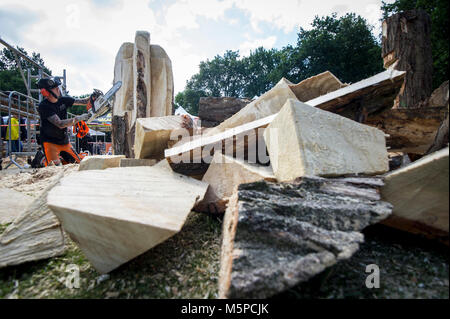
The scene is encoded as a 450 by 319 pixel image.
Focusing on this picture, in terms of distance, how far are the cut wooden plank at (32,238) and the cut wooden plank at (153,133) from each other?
79 centimetres

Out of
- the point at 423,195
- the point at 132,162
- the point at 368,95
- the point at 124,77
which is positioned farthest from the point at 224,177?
the point at 124,77

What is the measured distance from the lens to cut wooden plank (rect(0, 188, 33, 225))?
163 cm

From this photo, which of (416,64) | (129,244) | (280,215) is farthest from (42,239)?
(416,64)

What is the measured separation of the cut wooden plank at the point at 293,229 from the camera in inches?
26.7

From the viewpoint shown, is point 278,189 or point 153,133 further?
point 153,133

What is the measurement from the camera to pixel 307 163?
1.04 metres

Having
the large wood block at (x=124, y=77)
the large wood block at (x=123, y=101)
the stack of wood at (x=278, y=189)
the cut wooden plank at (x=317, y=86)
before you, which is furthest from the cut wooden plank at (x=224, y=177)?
the large wood block at (x=124, y=77)

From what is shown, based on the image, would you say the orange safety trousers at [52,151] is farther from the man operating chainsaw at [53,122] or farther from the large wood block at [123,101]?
the large wood block at [123,101]

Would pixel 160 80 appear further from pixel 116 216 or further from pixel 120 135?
pixel 116 216

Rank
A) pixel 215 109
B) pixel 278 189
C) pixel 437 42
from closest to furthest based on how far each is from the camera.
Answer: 1. pixel 278 189
2. pixel 215 109
3. pixel 437 42

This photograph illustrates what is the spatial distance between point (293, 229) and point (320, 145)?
1.75ft

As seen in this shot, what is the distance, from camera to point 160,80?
10.9 feet

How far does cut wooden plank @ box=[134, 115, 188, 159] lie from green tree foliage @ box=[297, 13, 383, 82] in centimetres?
1697

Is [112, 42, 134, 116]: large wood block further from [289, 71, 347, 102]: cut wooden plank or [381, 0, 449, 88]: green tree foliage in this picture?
[381, 0, 449, 88]: green tree foliage
